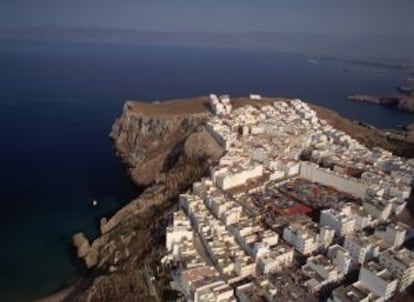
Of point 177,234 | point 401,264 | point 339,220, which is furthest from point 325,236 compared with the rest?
point 177,234

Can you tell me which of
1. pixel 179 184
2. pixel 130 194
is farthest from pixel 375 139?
pixel 130 194

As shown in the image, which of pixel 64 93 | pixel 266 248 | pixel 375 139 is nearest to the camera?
pixel 266 248

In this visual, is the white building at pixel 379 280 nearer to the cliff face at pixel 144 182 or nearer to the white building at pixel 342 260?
the white building at pixel 342 260

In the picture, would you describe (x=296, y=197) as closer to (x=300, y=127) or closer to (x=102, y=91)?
(x=300, y=127)

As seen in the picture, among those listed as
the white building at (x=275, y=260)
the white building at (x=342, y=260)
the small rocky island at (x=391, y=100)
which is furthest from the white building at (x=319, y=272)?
the small rocky island at (x=391, y=100)

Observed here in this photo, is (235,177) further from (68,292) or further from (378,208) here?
(68,292)

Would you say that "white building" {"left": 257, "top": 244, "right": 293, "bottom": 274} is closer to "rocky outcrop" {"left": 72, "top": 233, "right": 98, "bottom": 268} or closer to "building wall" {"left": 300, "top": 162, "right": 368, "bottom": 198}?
"building wall" {"left": 300, "top": 162, "right": 368, "bottom": 198}
